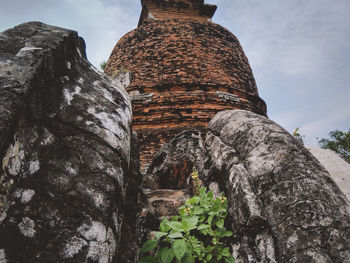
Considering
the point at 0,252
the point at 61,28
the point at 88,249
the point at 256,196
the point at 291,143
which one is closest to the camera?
the point at 0,252

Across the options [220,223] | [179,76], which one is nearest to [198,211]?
[220,223]

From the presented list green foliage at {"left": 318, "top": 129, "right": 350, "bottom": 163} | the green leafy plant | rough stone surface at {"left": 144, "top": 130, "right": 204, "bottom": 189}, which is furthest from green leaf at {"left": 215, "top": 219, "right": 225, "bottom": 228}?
green foliage at {"left": 318, "top": 129, "right": 350, "bottom": 163}

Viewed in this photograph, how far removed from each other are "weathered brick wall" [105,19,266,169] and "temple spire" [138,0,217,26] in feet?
3.28

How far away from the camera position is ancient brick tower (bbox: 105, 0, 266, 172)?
4.42 m

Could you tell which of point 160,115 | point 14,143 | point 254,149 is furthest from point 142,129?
point 14,143

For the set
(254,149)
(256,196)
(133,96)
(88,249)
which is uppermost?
(133,96)

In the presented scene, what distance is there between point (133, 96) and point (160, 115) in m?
0.60

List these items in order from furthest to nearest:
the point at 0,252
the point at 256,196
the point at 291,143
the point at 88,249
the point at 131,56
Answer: the point at 131,56
the point at 291,143
the point at 256,196
the point at 88,249
the point at 0,252

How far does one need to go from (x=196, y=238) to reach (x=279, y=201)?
455mm

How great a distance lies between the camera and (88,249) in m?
0.78

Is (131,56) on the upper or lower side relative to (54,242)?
upper

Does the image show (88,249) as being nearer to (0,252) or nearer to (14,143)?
(0,252)

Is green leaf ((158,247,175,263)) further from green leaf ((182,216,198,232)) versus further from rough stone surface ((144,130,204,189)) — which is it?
rough stone surface ((144,130,204,189))

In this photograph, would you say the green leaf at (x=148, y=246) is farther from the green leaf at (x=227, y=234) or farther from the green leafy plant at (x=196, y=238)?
the green leaf at (x=227, y=234)
